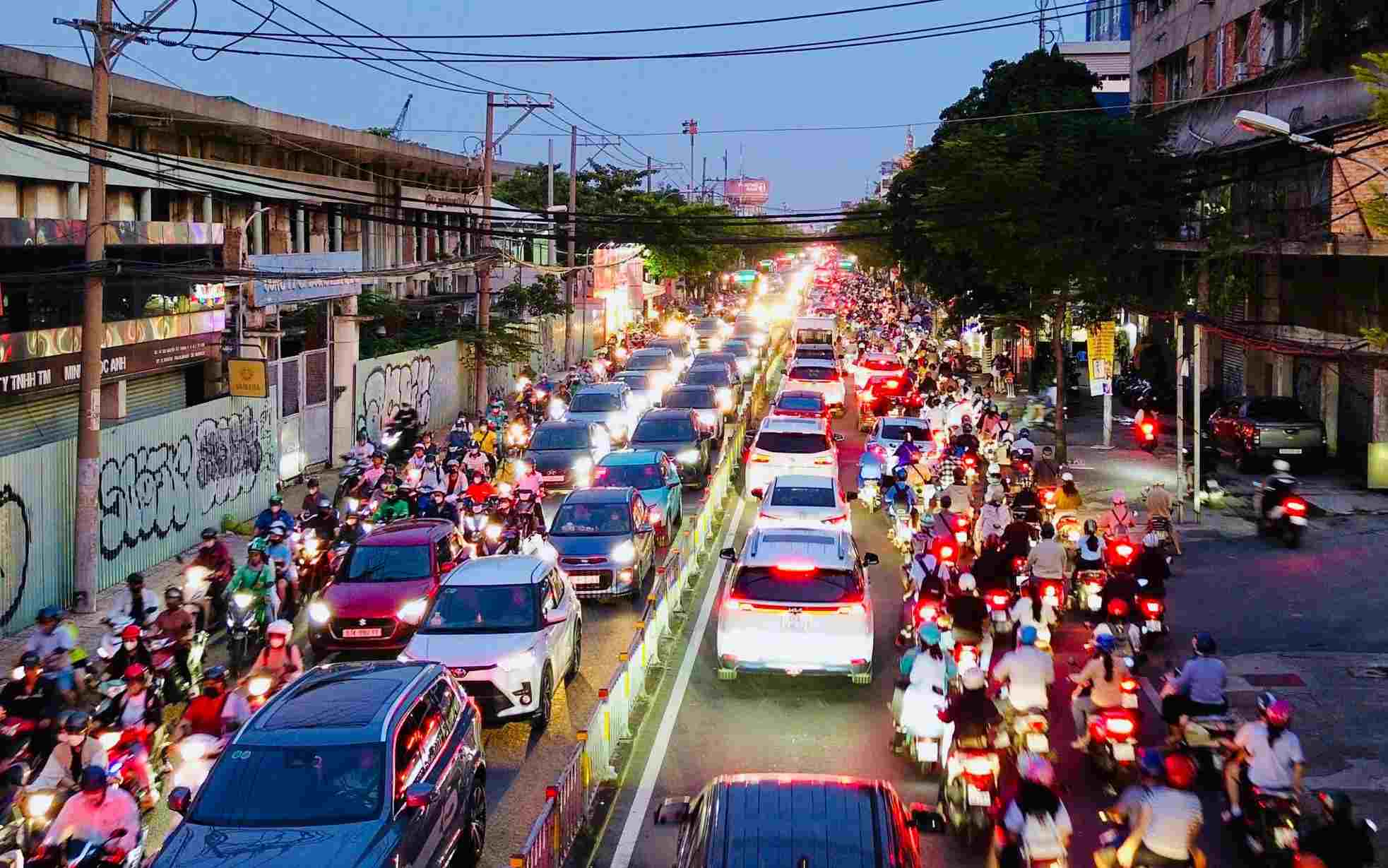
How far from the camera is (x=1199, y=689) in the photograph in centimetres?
1198

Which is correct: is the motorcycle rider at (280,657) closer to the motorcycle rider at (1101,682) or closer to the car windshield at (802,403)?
the motorcycle rider at (1101,682)

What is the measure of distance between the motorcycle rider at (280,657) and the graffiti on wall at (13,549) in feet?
22.2

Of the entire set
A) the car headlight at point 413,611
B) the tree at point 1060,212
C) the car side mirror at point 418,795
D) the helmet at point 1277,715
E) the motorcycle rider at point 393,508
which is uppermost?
the tree at point 1060,212

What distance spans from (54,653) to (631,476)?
12463 millimetres

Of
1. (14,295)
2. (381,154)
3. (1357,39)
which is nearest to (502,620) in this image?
(14,295)

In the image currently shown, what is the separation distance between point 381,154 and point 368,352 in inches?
339

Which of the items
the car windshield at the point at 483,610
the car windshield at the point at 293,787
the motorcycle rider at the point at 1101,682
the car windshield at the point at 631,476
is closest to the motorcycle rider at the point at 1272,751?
the motorcycle rider at the point at 1101,682

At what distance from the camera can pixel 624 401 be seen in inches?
1390

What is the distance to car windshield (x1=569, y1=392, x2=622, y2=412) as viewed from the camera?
1353 inches

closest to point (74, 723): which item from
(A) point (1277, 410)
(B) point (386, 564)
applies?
(B) point (386, 564)

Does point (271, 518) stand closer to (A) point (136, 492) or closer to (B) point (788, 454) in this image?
(A) point (136, 492)

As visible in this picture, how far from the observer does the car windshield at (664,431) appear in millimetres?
30031

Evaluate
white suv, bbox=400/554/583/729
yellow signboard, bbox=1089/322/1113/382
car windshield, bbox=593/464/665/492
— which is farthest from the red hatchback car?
yellow signboard, bbox=1089/322/1113/382

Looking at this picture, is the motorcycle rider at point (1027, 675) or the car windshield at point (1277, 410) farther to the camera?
the car windshield at point (1277, 410)
